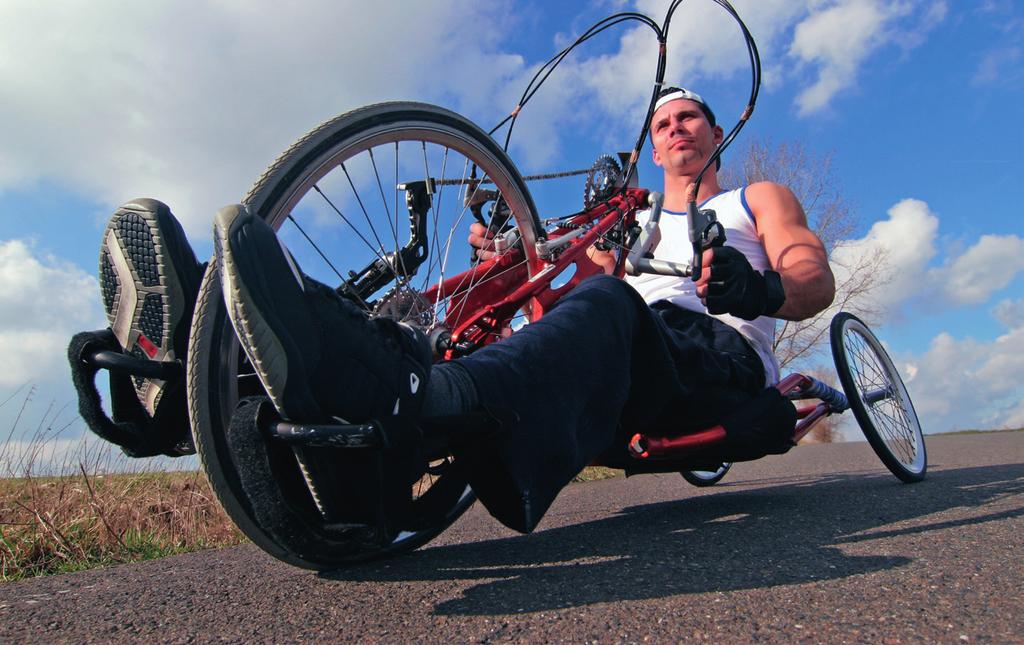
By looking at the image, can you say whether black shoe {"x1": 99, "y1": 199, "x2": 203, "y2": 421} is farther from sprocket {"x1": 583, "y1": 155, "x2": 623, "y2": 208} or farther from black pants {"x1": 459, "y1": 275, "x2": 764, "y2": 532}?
sprocket {"x1": 583, "y1": 155, "x2": 623, "y2": 208}

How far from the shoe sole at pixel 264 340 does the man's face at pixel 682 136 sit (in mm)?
2314

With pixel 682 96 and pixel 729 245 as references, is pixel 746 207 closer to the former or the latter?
pixel 729 245

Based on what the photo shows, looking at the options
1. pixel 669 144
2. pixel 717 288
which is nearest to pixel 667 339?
pixel 717 288

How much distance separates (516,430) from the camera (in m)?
1.13

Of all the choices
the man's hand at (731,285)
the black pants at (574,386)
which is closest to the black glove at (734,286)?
the man's hand at (731,285)

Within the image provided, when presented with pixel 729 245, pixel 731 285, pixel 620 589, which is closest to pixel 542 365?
pixel 620 589

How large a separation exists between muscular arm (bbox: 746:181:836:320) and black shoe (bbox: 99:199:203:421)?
60.6 inches

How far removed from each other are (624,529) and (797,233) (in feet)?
4.04

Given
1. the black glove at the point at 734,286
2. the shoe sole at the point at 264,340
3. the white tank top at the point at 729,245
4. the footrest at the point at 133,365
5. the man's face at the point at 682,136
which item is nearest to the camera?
the shoe sole at the point at 264,340

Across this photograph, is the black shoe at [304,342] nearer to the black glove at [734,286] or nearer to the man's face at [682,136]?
the black glove at [734,286]

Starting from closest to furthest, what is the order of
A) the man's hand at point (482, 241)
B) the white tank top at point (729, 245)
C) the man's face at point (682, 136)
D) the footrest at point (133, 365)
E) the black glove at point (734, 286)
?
the footrest at point (133, 365) < the black glove at point (734, 286) < the white tank top at point (729, 245) < the man's hand at point (482, 241) < the man's face at point (682, 136)

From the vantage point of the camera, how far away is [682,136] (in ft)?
9.43

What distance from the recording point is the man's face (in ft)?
9.40

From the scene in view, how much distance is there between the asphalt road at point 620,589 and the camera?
37.1 inches
